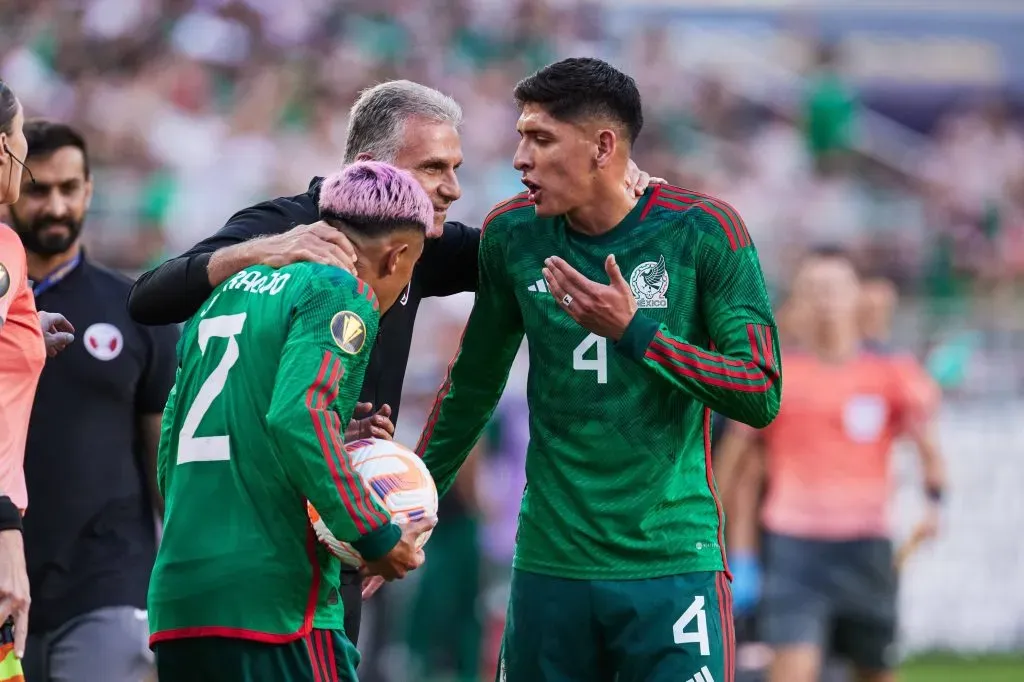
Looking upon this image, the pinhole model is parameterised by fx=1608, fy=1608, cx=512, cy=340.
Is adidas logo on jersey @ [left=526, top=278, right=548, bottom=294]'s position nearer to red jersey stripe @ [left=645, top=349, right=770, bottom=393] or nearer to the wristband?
red jersey stripe @ [left=645, top=349, right=770, bottom=393]

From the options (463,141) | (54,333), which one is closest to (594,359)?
(54,333)

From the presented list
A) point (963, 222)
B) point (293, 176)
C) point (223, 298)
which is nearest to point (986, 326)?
point (963, 222)

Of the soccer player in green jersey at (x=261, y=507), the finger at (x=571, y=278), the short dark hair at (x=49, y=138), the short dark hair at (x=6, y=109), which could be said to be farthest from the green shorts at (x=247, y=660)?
the short dark hair at (x=49, y=138)

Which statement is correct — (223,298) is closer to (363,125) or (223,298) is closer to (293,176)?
(363,125)

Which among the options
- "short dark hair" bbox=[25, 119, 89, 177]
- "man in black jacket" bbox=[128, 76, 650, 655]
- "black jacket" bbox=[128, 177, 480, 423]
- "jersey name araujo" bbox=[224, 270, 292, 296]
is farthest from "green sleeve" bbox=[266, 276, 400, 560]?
"short dark hair" bbox=[25, 119, 89, 177]

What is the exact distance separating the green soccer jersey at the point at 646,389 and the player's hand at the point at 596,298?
0.05 m

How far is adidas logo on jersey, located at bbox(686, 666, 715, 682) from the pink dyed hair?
5.21 ft

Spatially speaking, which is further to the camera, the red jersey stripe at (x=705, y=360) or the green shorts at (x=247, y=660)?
the red jersey stripe at (x=705, y=360)

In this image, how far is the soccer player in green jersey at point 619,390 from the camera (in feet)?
15.9

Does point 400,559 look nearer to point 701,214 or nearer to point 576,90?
point 701,214

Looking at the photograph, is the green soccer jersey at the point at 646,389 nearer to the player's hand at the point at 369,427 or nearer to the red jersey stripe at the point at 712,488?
the red jersey stripe at the point at 712,488

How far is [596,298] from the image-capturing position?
15.5 ft

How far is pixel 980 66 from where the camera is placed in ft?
78.5

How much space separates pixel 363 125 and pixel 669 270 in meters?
1.19
